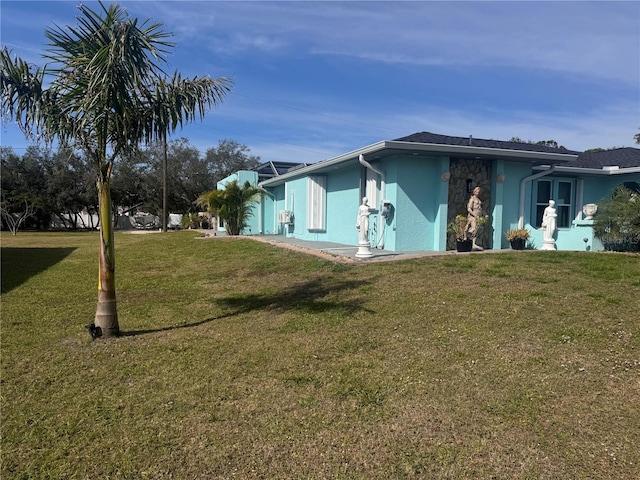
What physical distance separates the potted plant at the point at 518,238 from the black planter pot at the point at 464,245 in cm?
140

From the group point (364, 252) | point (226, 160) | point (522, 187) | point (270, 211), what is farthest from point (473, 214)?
point (226, 160)

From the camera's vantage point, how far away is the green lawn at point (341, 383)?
8.55 ft

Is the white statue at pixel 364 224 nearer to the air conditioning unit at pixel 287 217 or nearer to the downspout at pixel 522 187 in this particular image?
the downspout at pixel 522 187

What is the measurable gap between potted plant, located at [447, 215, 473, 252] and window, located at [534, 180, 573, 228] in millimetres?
3552

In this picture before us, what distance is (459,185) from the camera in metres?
11.0

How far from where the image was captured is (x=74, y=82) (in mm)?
4480

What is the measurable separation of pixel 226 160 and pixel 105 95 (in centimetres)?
3591

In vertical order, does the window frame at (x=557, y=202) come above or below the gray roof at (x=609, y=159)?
below

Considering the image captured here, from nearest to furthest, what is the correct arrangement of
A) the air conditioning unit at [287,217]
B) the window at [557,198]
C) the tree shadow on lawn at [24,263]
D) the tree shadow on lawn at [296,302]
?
the tree shadow on lawn at [296,302] < the tree shadow on lawn at [24,263] < the window at [557,198] < the air conditioning unit at [287,217]

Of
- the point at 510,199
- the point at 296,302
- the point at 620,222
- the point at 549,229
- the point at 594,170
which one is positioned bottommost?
the point at 296,302

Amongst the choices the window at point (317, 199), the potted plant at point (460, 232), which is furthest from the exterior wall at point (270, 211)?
the potted plant at point (460, 232)

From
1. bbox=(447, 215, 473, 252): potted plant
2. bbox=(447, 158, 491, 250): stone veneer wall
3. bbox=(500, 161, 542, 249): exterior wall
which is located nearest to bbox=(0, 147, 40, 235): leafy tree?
bbox=(447, 158, 491, 250): stone veneer wall

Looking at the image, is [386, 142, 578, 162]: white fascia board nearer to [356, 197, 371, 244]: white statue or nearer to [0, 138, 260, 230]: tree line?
[356, 197, 371, 244]: white statue

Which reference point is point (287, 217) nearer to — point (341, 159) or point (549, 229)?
point (341, 159)
